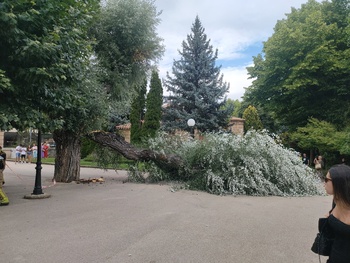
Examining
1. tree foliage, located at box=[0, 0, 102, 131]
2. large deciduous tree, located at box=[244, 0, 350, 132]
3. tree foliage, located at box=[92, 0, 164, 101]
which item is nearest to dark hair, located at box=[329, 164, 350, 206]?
tree foliage, located at box=[0, 0, 102, 131]

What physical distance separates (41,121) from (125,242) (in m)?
4.10

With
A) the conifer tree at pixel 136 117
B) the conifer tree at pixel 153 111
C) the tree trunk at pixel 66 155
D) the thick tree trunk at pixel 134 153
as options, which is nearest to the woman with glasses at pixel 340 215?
the thick tree trunk at pixel 134 153

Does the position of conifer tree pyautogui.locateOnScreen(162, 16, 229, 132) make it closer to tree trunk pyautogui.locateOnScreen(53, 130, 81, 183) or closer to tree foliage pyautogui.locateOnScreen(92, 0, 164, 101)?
tree foliage pyautogui.locateOnScreen(92, 0, 164, 101)

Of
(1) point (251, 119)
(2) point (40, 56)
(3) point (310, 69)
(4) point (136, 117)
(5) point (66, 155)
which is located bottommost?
(5) point (66, 155)

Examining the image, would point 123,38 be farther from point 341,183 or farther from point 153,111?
point 153,111

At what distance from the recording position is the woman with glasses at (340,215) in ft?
7.07

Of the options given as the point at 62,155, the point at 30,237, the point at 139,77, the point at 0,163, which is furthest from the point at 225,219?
the point at 139,77

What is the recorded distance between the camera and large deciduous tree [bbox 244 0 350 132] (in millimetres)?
19344

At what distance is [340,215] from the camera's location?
7.34ft

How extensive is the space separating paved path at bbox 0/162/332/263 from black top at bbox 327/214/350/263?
1.91m

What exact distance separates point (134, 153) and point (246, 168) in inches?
185

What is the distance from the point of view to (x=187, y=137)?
12938 mm

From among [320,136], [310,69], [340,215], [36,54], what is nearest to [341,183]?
[340,215]

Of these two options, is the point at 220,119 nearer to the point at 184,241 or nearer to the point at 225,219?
the point at 225,219
